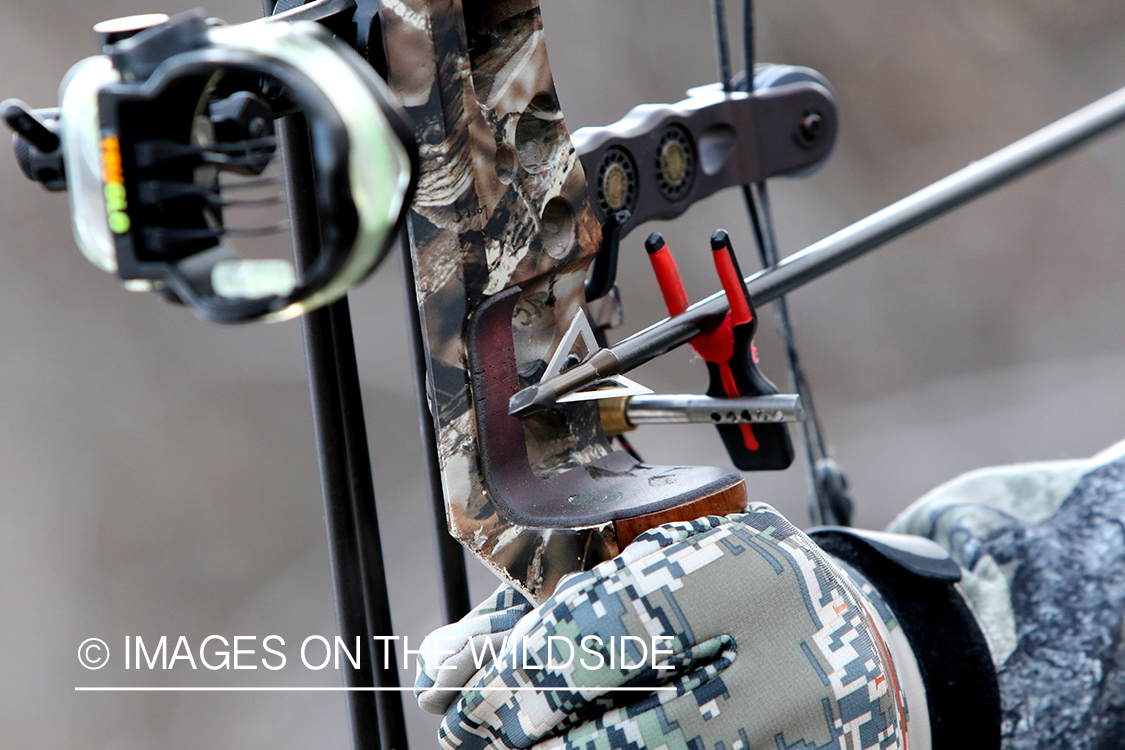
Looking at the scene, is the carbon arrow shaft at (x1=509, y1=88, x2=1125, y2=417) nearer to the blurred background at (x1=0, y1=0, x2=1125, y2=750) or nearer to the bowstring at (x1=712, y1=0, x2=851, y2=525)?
the bowstring at (x1=712, y1=0, x2=851, y2=525)

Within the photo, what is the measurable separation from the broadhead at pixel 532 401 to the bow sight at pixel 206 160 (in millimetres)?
97

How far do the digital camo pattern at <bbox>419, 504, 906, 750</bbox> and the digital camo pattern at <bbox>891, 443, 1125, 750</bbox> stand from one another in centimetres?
14

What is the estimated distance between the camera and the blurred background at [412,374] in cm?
101

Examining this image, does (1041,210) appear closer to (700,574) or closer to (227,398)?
(227,398)

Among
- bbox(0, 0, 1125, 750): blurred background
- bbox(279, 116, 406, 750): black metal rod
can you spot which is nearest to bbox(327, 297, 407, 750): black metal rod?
bbox(279, 116, 406, 750): black metal rod

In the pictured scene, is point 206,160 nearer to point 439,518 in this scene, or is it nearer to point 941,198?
point 439,518

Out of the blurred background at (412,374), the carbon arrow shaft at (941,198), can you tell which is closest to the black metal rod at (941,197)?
the carbon arrow shaft at (941,198)

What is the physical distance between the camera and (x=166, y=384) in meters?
1.05

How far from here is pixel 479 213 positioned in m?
0.31

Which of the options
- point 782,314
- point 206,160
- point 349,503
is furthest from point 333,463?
point 782,314

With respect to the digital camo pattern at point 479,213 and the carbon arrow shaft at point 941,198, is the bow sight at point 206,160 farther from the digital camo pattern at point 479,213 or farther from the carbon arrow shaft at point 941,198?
the carbon arrow shaft at point 941,198

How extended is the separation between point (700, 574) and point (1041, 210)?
1.67 metres


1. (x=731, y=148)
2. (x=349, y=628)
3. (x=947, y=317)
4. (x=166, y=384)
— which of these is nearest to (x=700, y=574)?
(x=349, y=628)

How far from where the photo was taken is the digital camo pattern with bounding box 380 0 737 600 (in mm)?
302
